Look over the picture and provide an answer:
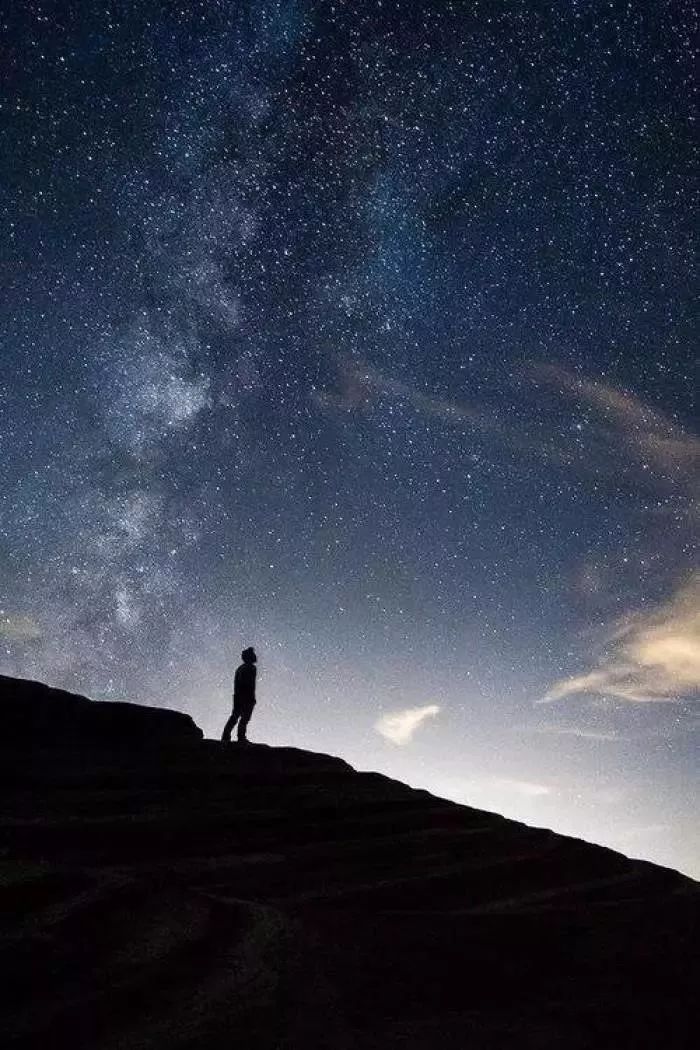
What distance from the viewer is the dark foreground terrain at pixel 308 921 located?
431cm

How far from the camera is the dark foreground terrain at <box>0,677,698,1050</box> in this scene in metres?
4.31

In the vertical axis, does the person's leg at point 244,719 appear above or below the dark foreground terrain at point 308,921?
above

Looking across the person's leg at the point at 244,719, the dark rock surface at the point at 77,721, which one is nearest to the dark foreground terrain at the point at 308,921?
the dark rock surface at the point at 77,721

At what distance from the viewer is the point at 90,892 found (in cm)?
625

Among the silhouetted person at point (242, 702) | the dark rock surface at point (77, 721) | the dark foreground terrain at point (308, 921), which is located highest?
the silhouetted person at point (242, 702)

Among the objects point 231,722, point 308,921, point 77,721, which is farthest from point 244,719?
point 308,921

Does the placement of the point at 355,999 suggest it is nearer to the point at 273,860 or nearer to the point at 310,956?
the point at 310,956

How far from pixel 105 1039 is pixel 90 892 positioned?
2.48 m

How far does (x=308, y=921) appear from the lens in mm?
6332

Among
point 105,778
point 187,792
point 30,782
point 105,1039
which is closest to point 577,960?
point 105,1039

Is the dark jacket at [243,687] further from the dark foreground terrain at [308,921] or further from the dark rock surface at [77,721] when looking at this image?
the dark foreground terrain at [308,921]

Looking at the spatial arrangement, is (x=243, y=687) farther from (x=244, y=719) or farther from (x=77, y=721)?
(x=77, y=721)

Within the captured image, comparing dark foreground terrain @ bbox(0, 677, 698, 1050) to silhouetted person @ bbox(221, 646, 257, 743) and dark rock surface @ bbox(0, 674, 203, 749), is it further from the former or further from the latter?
silhouetted person @ bbox(221, 646, 257, 743)

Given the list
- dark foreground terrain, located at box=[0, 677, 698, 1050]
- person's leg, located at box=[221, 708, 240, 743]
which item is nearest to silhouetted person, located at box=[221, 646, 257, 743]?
person's leg, located at box=[221, 708, 240, 743]
